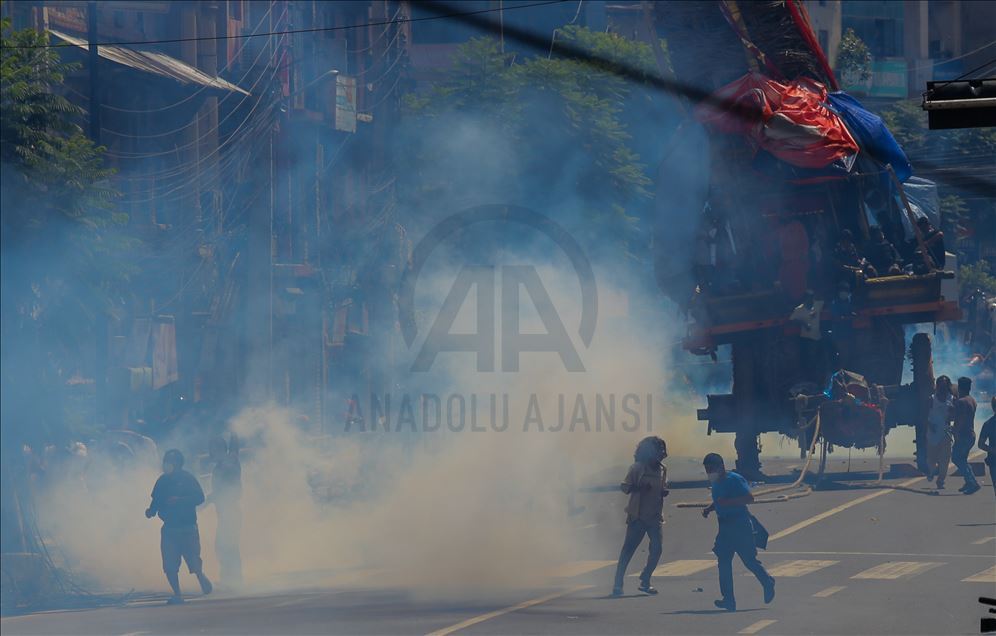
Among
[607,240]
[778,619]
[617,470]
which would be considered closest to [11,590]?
[778,619]

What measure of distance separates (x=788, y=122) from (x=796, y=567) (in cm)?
537

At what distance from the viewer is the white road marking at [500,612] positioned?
1183 centimetres

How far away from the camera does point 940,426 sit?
2014 cm

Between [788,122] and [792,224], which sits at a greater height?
[788,122]

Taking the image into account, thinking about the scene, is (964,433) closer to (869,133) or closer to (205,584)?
(869,133)

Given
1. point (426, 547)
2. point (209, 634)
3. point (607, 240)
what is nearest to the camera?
point (209, 634)

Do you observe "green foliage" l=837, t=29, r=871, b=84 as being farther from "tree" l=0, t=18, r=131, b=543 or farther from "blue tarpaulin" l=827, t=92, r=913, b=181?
"tree" l=0, t=18, r=131, b=543

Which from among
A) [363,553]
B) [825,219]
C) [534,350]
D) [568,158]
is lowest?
[363,553]

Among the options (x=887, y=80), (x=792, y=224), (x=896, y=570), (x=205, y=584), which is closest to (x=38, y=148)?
(x=205, y=584)

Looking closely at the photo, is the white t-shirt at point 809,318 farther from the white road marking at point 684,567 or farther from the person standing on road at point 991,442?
the white road marking at point 684,567

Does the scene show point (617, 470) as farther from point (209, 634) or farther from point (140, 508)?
point (209, 634)

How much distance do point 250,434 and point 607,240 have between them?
688 centimetres

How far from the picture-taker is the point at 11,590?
14.9 m

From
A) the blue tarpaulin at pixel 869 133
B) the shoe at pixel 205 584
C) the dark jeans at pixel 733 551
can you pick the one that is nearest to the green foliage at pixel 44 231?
the shoe at pixel 205 584
